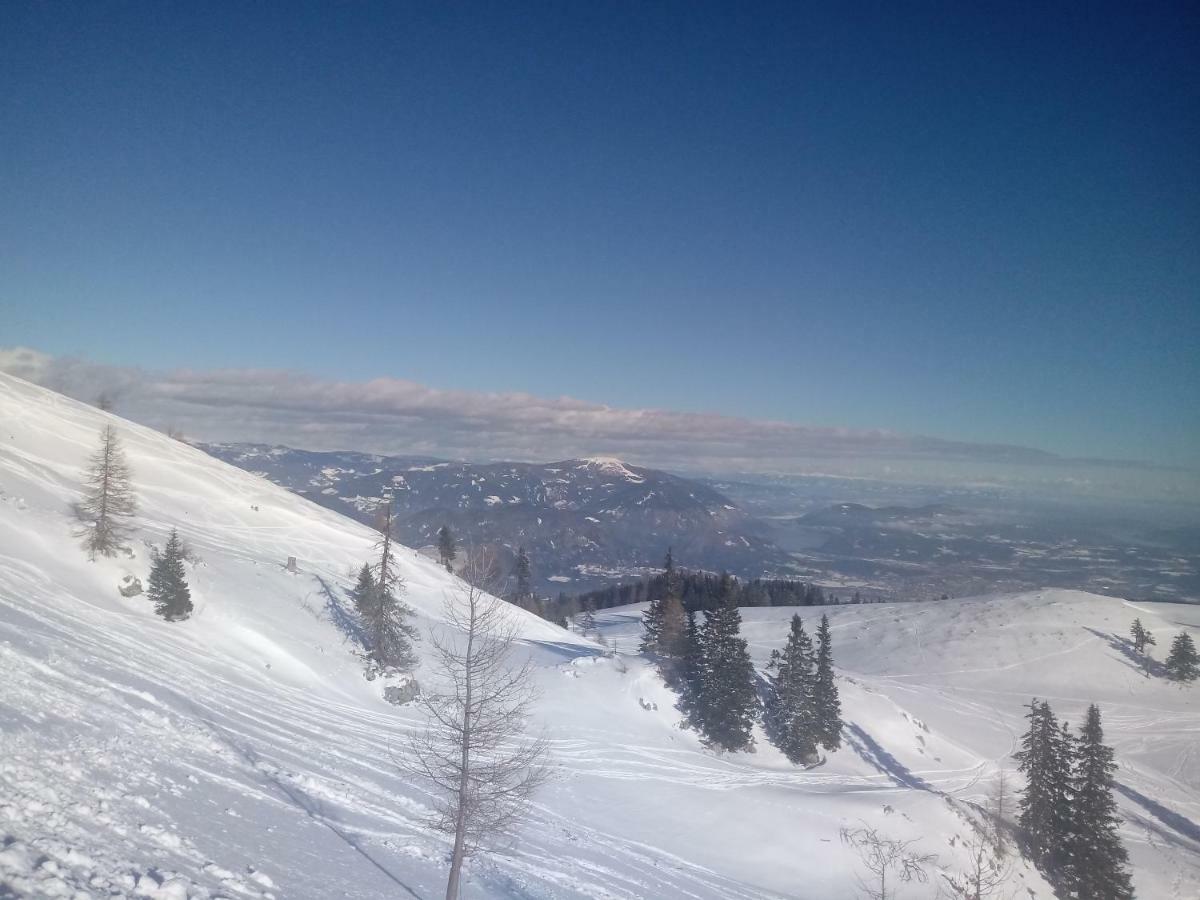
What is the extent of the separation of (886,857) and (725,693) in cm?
1121

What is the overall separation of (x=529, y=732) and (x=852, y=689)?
87.3ft

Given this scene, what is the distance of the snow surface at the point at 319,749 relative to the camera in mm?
11992

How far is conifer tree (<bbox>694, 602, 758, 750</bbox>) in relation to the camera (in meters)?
36.7

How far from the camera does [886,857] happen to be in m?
27.2

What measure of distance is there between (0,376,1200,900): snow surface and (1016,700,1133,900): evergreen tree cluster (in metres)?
2.10

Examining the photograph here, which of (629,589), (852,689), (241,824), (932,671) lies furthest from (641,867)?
(629,589)

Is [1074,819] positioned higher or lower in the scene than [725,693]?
lower

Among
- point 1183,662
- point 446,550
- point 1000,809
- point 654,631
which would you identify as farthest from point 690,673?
point 1183,662

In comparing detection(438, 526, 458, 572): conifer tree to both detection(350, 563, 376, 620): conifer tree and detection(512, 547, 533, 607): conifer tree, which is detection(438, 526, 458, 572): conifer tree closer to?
detection(512, 547, 533, 607): conifer tree

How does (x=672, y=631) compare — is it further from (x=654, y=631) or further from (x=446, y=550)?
(x=446, y=550)

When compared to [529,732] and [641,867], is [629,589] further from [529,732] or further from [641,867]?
[641,867]

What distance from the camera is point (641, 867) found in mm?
21094

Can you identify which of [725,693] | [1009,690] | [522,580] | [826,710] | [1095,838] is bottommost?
[1009,690]

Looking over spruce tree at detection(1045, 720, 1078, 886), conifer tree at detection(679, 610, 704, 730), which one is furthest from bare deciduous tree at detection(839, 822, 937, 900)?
conifer tree at detection(679, 610, 704, 730)
